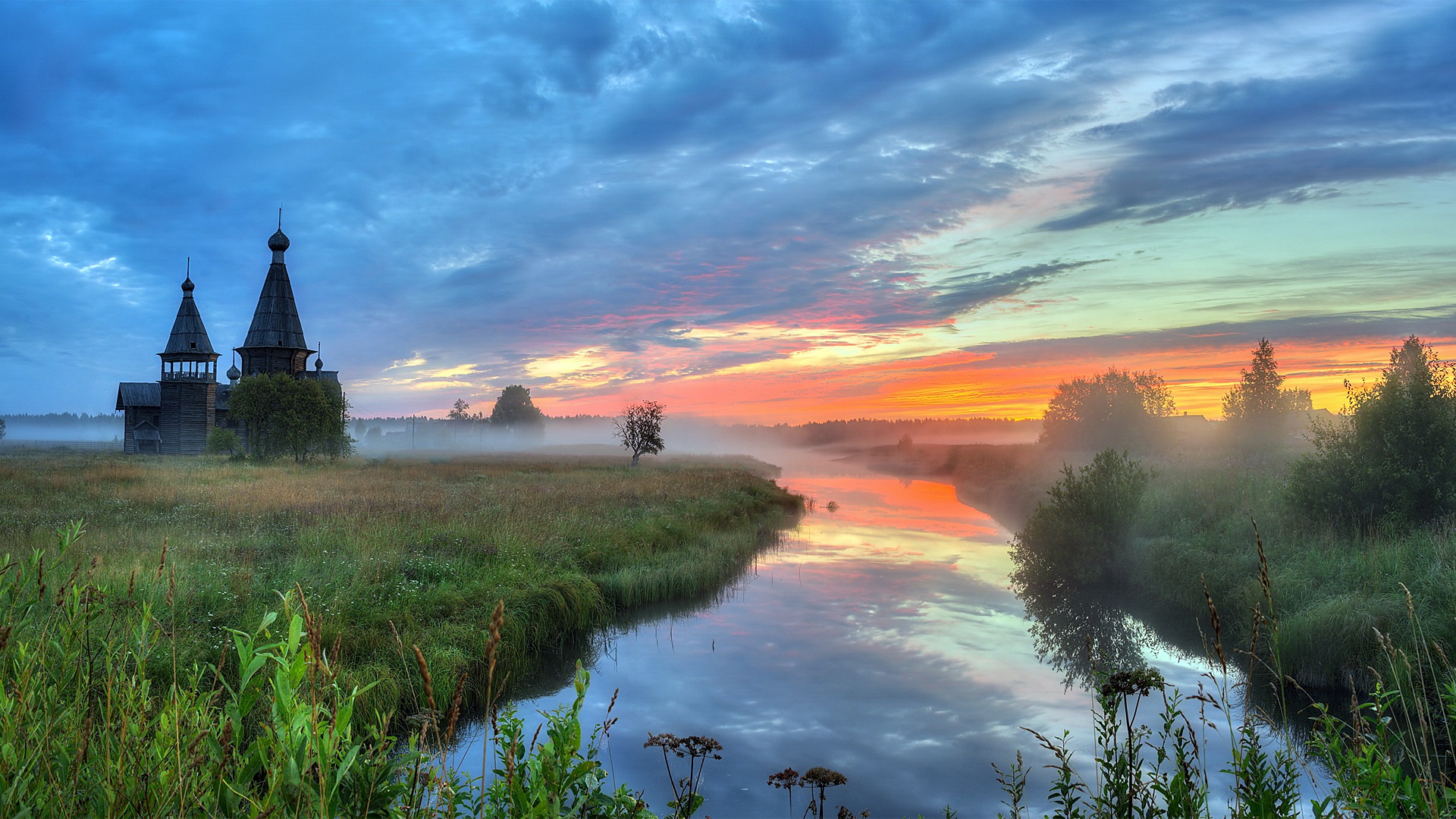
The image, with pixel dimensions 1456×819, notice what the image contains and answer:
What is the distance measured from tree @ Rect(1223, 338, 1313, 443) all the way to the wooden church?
71808 mm

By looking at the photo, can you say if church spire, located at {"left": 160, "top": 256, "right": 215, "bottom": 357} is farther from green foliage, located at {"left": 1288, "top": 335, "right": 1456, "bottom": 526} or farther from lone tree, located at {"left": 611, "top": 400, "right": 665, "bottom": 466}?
green foliage, located at {"left": 1288, "top": 335, "right": 1456, "bottom": 526}

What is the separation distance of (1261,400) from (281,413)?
67.6 m

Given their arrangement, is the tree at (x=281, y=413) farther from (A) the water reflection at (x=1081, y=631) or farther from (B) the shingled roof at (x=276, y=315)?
(A) the water reflection at (x=1081, y=631)

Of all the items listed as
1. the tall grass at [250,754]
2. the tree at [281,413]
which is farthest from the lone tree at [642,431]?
the tall grass at [250,754]

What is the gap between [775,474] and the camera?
206 feet

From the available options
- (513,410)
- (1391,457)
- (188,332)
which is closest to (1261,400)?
(1391,457)

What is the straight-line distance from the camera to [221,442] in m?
48.4

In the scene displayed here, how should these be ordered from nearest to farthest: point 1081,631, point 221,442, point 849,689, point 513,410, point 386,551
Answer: point 849,689
point 386,551
point 1081,631
point 221,442
point 513,410

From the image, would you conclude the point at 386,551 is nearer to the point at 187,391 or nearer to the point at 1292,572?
the point at 1292,572

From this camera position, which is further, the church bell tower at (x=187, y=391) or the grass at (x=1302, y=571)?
the church bell tower at (x=187, y=391)

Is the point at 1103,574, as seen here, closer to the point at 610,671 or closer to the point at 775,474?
the point at 610,671

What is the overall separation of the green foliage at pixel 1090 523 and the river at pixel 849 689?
1589 millimetres

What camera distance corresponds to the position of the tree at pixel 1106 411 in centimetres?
5759

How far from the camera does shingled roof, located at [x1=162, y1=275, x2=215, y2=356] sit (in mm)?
51719
